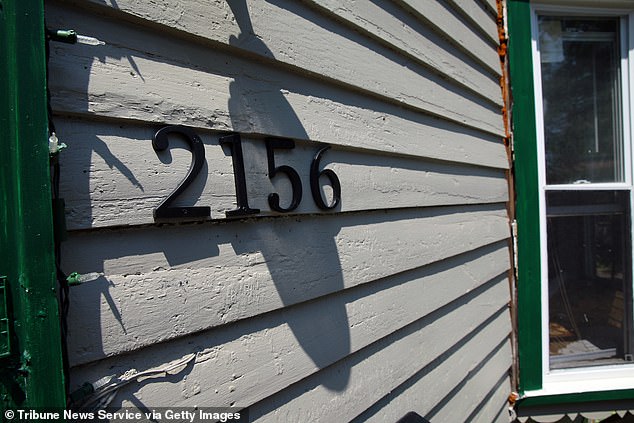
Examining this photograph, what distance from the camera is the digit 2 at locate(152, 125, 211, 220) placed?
93cm

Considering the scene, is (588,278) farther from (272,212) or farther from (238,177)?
(238,177)

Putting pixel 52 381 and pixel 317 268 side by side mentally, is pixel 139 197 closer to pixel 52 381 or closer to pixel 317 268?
pixel 52 381

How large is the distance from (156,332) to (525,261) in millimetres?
2462

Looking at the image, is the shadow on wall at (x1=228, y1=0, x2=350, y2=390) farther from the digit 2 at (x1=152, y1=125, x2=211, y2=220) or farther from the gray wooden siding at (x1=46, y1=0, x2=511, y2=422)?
the digit 2 at (x1=152, y1=125, x2=211, y2=220)

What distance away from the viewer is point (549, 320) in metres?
2.97

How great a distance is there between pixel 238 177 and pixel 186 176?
0.46 feet

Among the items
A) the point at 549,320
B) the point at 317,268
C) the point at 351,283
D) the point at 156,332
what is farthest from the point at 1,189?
the point at 549,320

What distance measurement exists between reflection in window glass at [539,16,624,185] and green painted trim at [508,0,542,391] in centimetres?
21

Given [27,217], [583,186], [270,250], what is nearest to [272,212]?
[270,250]

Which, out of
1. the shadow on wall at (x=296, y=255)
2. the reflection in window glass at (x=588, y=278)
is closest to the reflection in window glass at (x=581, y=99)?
the reflection in window glass at (x=588, y=278)

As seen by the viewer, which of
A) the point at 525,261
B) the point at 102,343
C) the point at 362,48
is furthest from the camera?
the point at 525,261

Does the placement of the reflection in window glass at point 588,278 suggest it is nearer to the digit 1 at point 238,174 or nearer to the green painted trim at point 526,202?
the green painted trim at point 526,202

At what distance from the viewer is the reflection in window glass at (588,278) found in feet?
9.81

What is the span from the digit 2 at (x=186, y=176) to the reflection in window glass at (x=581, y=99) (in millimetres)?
2601
